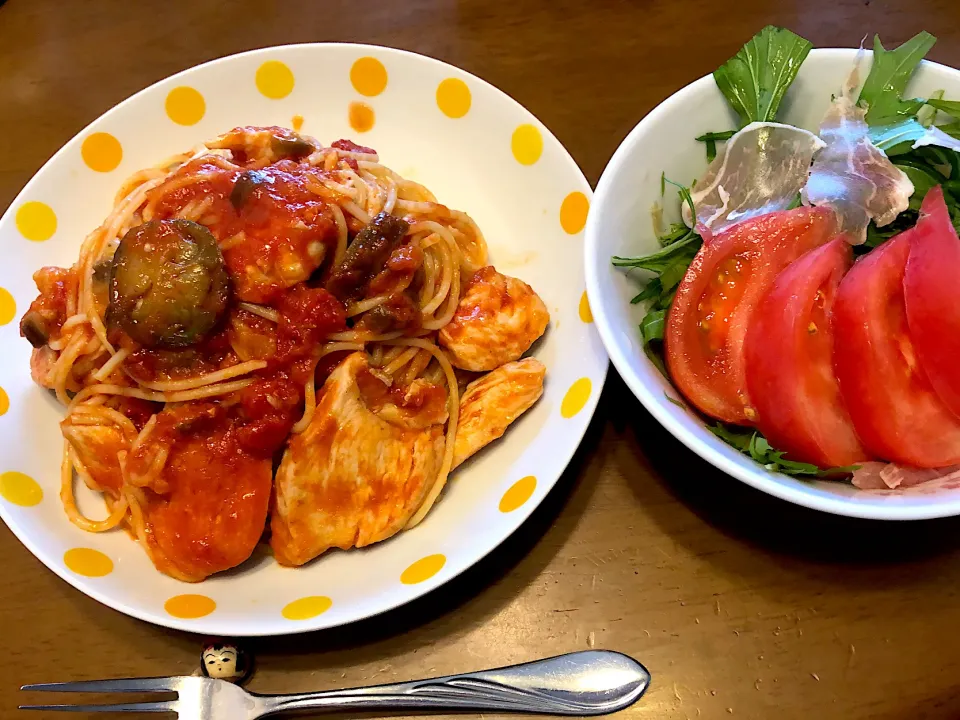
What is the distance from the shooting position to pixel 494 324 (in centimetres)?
245

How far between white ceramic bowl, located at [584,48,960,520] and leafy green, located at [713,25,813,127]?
0.05 meters

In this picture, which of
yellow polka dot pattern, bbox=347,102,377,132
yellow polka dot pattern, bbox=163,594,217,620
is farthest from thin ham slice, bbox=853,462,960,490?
yellow polka dot pattern, bbox=347,102,377,132

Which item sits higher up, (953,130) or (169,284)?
(169,284)

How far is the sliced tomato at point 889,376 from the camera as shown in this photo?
1.74 meters

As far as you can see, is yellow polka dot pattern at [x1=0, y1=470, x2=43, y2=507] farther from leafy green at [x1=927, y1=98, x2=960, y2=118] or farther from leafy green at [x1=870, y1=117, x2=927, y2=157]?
leafy green at [x1=927, y1=98, x2=960, y2=118]

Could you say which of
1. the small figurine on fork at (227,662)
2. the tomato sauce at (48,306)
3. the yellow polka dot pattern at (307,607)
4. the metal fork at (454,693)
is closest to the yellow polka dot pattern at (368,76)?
the tomato sauce at (48,306)

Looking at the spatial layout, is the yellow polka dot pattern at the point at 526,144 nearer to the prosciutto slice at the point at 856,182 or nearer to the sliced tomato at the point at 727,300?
the sliced tomato at the point at 727,300

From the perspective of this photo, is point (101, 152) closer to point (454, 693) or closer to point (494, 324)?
point (494, 324)

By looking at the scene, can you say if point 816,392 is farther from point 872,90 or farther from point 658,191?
point 872,90

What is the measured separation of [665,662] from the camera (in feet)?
6.72

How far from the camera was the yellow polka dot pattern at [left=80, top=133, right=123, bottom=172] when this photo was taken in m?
2.83

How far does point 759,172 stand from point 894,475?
100 centimetres

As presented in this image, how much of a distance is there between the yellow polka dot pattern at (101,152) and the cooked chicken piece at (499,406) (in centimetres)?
187

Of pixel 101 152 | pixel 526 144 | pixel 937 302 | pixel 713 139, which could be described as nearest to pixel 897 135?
pixel 713 139
